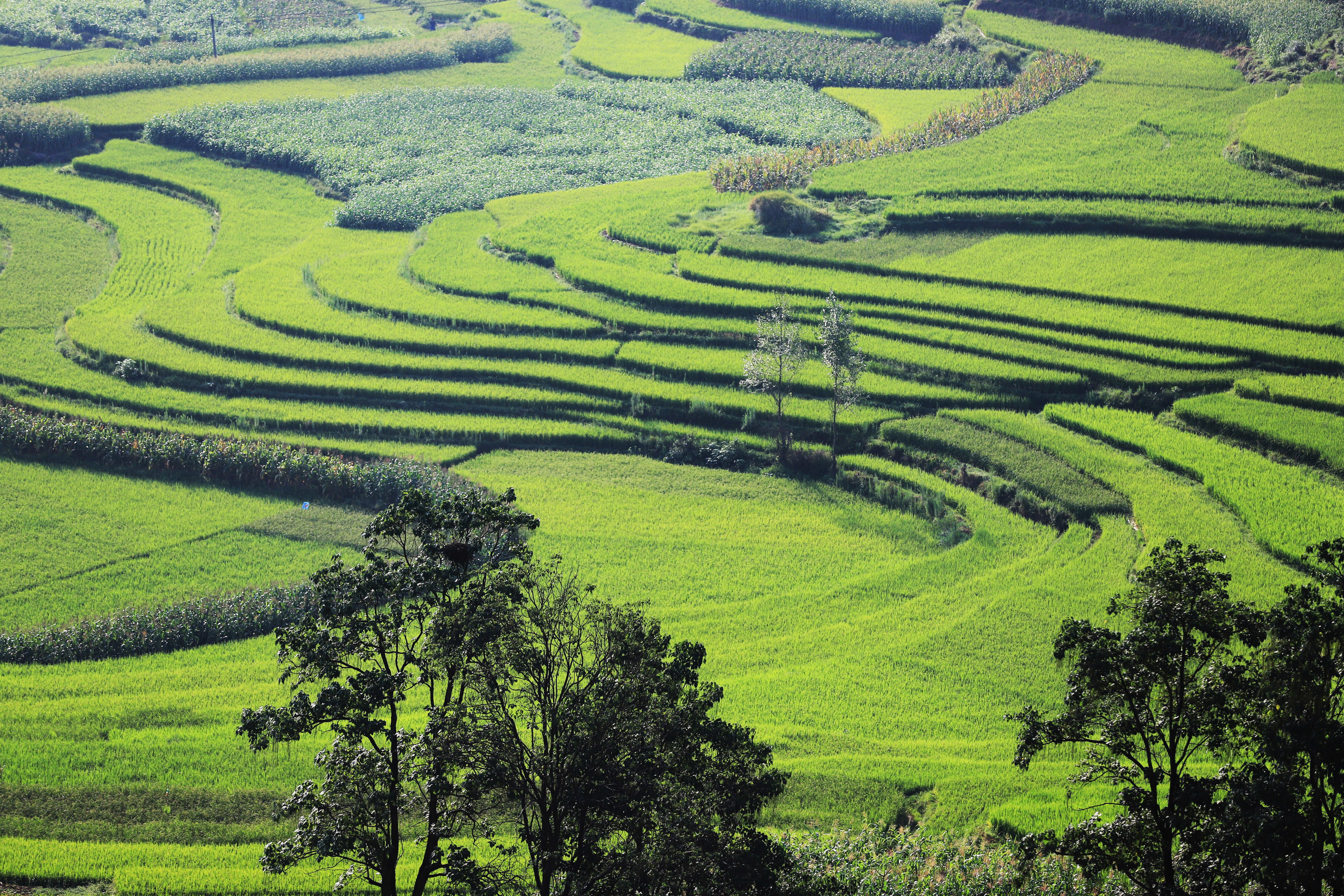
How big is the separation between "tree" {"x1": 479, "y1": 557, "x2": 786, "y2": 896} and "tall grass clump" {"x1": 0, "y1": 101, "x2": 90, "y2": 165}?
66.1m

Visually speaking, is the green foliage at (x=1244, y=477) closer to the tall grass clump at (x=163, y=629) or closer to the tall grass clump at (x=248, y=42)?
the tall grass clump at (x=163, y=629)

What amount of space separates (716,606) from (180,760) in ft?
45.1

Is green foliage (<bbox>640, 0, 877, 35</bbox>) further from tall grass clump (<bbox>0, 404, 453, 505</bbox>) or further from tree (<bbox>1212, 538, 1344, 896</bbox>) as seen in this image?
tree (<bbox>1212, 538, 1344, 896</bbox>)

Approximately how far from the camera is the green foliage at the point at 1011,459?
36.6 m

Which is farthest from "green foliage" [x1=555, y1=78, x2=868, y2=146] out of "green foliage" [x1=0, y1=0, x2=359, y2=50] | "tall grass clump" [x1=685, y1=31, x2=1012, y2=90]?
"green foliage" [x1=0, y1=0, x2=359, y2=50]

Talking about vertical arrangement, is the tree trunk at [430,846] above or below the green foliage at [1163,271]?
below

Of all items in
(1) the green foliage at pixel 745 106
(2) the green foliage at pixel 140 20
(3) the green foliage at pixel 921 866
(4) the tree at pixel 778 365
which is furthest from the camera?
(2) the green foliage at pixel 140 20

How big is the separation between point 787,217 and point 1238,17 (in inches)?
1456

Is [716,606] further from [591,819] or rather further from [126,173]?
[126,173]

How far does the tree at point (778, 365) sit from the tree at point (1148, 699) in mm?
25112

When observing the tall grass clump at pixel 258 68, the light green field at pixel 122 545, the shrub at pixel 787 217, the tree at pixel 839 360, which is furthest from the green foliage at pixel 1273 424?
the tall grass clump at pixel 258 68

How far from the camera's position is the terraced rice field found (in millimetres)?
27312

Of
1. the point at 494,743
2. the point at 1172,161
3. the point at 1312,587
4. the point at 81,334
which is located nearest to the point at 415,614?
the point at 494,743

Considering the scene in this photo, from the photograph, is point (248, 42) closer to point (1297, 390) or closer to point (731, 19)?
point (731, 19)
